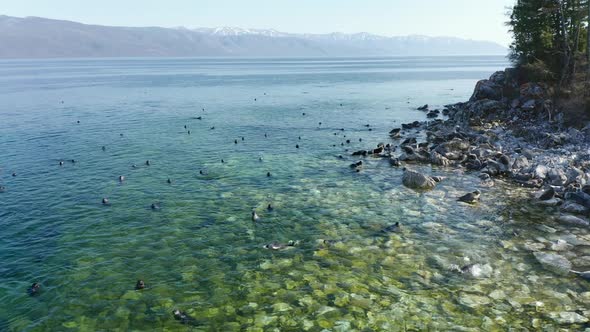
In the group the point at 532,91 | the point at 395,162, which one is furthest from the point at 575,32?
the point at 395,162

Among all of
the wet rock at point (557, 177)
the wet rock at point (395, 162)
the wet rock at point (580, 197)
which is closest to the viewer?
the wet rock at point (580, 197)

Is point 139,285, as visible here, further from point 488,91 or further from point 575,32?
point 575,32

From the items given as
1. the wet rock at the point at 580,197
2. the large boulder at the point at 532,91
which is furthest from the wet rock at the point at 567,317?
the large boulder at the point at 532,91

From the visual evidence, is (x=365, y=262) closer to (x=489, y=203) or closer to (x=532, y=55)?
(x=489, y=203)

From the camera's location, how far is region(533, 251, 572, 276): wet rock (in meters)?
18.1

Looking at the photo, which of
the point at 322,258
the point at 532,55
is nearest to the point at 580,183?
the point at 322,258

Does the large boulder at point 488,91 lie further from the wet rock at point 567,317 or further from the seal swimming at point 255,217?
the wet rock at point 567,317

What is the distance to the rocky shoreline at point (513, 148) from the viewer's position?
26.0m

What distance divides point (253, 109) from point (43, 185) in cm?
4595

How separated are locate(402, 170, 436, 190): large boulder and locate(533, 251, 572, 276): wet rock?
34.1 ft

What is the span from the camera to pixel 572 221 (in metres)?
23.0

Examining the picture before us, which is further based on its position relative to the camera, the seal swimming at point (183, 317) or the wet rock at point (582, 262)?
the wet rock at point (582, 262)

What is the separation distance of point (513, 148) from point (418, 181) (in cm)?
1432

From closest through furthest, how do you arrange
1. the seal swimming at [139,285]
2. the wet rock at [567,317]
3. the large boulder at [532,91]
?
the wet rock at [567,317] → the seal swimming at [139,285] → the large boulder at [532,91]
